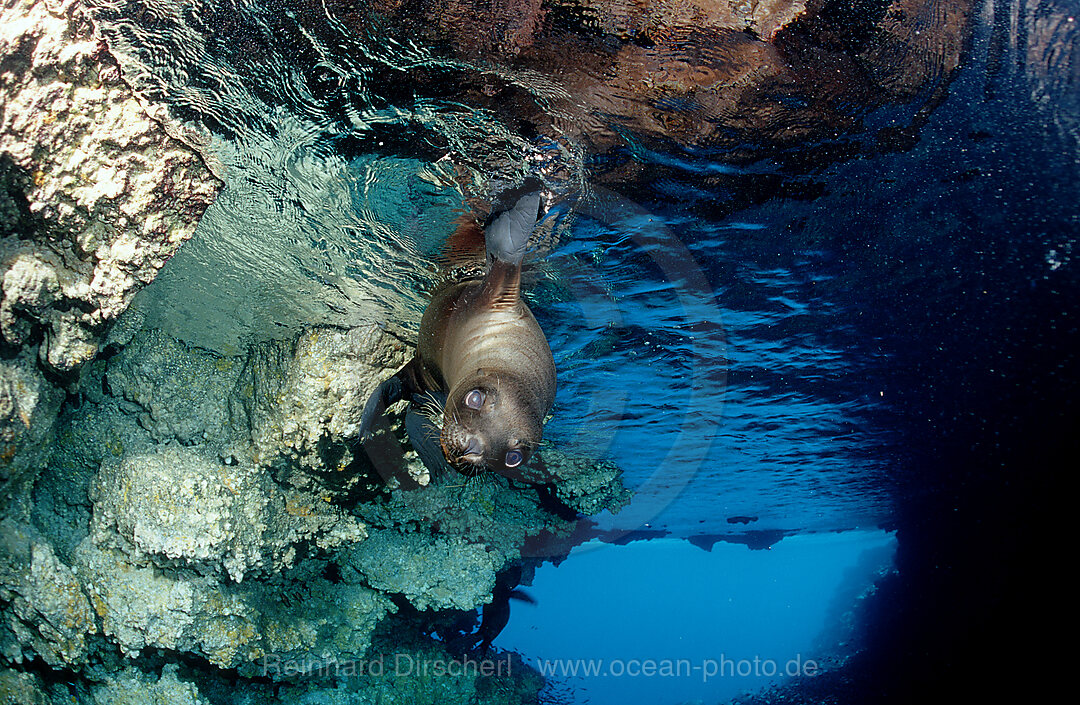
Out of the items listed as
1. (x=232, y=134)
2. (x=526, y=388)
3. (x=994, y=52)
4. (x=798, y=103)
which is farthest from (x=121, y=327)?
(x=994, y=52)

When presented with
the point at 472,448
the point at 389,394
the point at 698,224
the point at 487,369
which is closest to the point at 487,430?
the point at 472,448

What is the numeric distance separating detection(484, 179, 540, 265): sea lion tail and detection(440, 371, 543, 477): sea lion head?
54.1 inches

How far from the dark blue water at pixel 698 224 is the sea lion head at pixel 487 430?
6.35ft

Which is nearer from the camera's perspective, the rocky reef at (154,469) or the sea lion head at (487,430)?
the sea lion head at (487,430)

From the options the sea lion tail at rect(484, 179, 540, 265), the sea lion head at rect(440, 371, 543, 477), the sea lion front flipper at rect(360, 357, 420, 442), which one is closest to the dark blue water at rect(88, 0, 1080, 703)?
the sea lion tail at rect(484, 179, 540, 265)

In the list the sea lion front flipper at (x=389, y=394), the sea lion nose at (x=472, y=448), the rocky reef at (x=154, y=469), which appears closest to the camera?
the sea lion nose at (x=472, y=448)

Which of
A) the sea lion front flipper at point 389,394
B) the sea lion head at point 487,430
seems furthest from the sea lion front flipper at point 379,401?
the sea lion head at point 487,430

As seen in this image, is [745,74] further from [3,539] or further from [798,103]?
[3,539]

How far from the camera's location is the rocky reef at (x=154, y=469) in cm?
371

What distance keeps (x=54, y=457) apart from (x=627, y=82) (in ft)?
21.1

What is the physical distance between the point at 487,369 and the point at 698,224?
2.80 metres

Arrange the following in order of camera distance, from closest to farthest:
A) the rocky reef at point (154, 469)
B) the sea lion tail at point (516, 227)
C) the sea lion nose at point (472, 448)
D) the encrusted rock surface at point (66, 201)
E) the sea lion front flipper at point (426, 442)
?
the sea lion nose at point (472, 448) < the encrusted rock surface at point (66, 201) < the rocky reef at point (154, 469) < the sea lion tail at point (516, 227) < the sea lion front flipper at point (426, 442)

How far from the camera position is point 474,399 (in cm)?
320

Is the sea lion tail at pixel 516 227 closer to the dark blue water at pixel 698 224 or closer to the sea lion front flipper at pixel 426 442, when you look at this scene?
the dark blue water at pixel 698 224
